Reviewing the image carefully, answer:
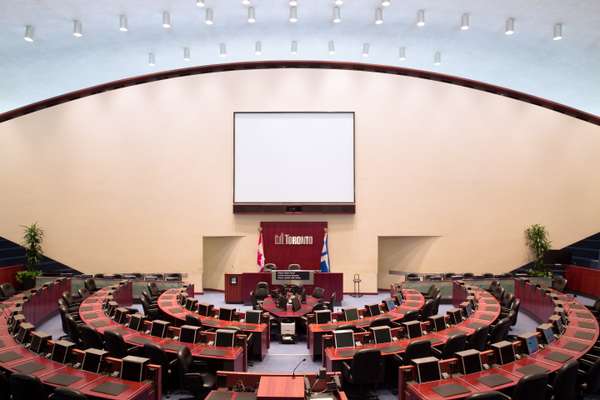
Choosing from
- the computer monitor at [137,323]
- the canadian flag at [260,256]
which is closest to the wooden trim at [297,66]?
the canadian flag at [260,256]

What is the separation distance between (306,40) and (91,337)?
10.4 meters

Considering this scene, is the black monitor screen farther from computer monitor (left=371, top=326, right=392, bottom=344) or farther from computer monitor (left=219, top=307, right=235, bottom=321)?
computer monitor (left=219, top=307, right=235, bottom=321)

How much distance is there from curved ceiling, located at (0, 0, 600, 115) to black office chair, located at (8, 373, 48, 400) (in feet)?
27.4

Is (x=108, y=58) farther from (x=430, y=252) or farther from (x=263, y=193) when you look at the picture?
(x=430, y=252)

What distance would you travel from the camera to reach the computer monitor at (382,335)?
301 inches

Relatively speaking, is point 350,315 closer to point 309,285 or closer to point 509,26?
point 309,285

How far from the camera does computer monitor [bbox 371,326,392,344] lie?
7.65m

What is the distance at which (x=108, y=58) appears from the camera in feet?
45.5

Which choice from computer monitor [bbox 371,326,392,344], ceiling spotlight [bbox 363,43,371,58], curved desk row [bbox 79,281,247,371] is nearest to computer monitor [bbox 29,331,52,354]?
curved desk row [bbox 79,281,247,371]

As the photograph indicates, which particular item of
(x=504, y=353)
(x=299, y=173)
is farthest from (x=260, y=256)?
(x=504, y=353)

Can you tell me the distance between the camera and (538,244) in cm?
1620

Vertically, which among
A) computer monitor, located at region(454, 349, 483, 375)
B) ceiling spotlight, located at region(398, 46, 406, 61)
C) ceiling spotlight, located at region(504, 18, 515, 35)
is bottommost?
computer monitor, located at region(454, 349, 483, 375)

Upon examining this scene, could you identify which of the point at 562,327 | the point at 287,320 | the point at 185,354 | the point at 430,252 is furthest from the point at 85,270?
the point at 562,327

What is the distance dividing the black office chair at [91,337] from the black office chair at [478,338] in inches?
253
